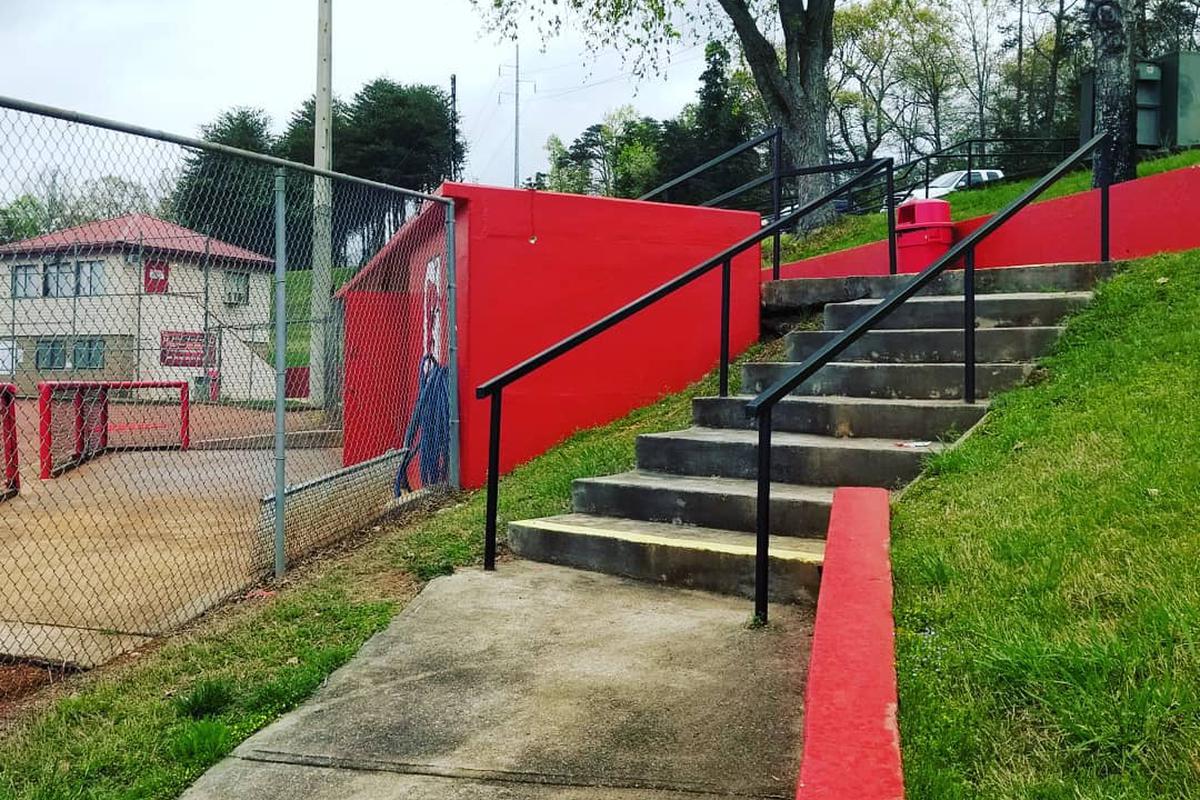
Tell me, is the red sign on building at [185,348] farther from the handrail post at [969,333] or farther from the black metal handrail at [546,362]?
the handrail post at [969,333]

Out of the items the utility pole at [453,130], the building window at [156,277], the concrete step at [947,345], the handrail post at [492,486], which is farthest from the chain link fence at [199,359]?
the utility pole at [453,130]

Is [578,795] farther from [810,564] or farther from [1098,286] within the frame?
[1098,286]

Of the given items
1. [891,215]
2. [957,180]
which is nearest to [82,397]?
[891,215]

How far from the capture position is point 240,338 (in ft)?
18.7

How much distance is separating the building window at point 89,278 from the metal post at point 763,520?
9.47ft

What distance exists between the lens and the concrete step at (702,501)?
4.22 m

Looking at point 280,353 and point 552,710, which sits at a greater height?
point 280,353

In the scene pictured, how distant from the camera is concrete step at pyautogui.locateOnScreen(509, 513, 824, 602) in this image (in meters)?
3.69

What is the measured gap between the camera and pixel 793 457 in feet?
15.6

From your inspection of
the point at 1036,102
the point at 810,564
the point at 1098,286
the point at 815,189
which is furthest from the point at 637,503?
the point at 1036,102

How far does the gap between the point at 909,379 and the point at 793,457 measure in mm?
1100

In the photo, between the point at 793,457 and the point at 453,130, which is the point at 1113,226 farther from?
the point at 453,130

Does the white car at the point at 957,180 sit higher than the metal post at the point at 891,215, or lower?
higher

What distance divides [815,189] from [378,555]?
37.6 ft
